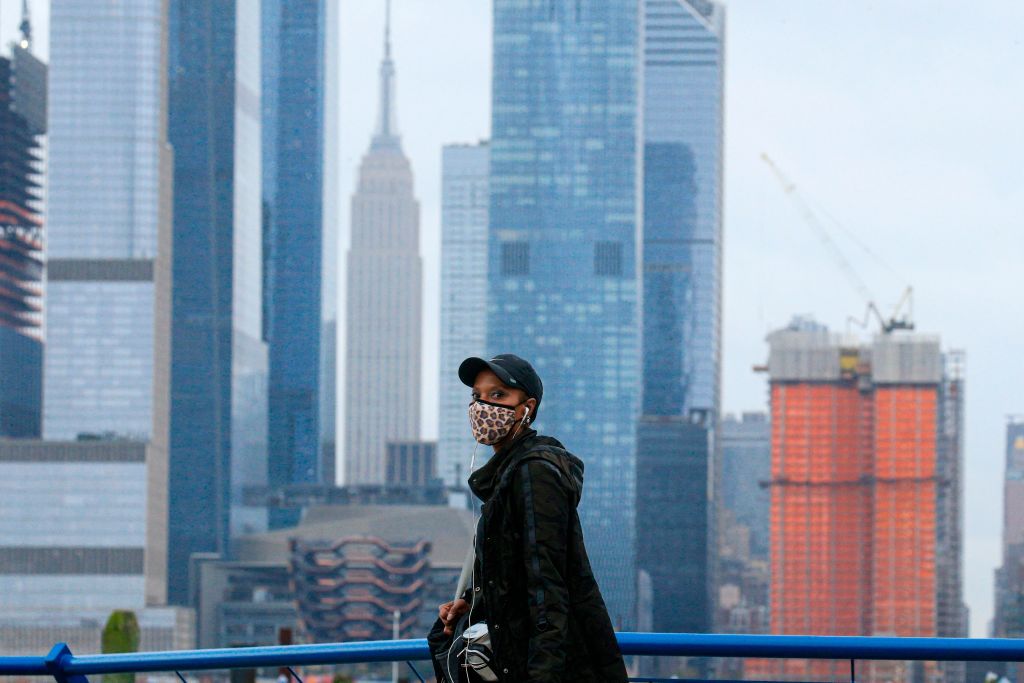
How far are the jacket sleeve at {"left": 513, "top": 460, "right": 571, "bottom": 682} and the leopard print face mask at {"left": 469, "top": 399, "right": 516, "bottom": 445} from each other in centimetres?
22

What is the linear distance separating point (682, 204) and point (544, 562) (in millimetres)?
167288

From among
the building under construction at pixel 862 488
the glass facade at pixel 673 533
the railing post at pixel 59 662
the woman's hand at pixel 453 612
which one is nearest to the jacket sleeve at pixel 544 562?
the woman's hand at pixel 453 612

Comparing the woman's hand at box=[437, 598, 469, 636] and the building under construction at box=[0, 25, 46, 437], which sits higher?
the building under construction at box=[0, 25, 46, 437]

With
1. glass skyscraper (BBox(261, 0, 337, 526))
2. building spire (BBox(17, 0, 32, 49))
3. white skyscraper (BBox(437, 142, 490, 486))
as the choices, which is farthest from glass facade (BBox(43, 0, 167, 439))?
white skyscraper (BBox(437, 142, 490, 486))

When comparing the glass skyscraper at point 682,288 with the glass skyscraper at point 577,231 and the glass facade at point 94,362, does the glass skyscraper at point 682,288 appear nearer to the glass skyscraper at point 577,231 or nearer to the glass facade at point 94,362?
the glass skyscraper at point 577,231

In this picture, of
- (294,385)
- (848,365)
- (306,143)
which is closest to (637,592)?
(848,365)

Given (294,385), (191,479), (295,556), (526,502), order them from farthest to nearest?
1. (294,385)
2. (191,479)
3. (295,556)
4. (526,502)

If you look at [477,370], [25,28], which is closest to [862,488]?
[25,28]

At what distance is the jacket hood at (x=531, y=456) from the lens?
4.09 metres

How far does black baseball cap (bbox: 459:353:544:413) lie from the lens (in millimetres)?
4246

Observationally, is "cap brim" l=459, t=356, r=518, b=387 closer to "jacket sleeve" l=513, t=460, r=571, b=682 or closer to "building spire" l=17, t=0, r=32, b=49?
"jacket sleeve" l=513, t=460, r=571, b=682

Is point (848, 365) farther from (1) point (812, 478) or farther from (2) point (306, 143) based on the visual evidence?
(2) point (306, 143)

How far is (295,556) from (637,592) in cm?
3311

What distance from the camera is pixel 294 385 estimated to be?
16512cm
